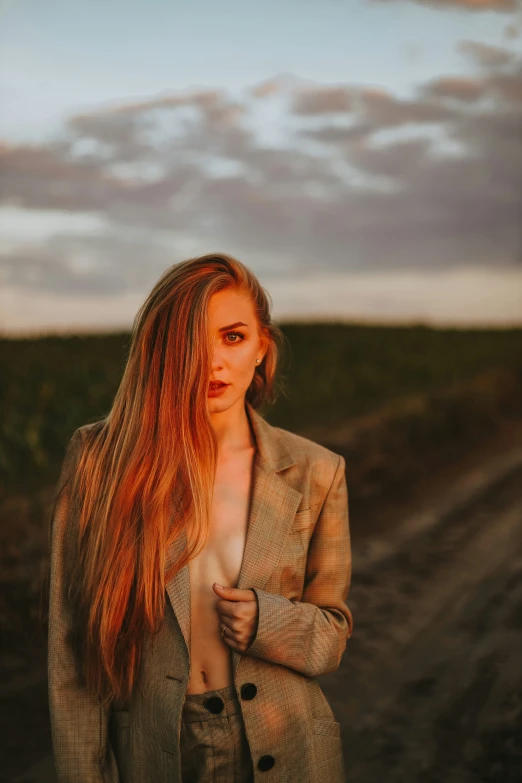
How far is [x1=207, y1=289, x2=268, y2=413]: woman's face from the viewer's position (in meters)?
2.17

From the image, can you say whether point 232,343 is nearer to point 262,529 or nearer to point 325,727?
point 262,529

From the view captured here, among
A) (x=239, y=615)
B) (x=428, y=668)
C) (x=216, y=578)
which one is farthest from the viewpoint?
(x=428, y=668)

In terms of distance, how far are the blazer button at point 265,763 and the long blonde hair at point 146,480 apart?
1.20 ft

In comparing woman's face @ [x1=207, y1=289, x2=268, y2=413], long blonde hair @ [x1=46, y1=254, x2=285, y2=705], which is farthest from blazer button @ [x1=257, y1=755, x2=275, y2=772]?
woman's face @ [x1=207, y1=289, x2=268, y2=413]

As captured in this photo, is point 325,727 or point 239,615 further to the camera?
point 325,727

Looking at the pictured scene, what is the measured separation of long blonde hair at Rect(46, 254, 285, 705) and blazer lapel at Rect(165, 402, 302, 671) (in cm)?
3

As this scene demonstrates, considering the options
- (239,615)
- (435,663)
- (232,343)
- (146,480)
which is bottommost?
(435,663)

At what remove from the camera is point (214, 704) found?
208cm

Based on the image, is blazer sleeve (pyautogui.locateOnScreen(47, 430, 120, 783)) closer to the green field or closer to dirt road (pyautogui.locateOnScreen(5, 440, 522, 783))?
the green field

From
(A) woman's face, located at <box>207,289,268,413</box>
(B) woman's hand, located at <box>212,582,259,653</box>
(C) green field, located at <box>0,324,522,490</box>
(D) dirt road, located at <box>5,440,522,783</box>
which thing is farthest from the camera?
(C) green field, located at <box>0,324,522,490</box>

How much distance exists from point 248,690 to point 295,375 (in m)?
11.9

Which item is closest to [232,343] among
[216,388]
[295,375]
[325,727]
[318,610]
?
[216,388]

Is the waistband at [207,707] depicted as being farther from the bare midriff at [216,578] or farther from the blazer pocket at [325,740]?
the blazer pocket at [325,740]

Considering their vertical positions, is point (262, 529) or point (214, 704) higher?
point (262, 529)
